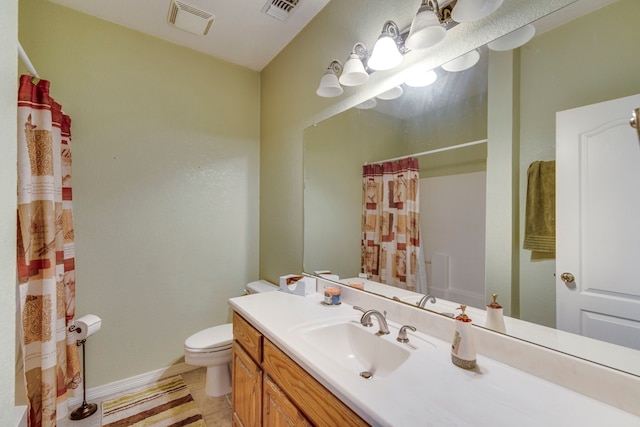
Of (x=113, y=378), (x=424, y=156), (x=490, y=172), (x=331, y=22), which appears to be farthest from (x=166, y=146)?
(x=490, y=172)

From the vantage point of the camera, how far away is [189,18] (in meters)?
1.93

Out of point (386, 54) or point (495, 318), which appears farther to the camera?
point (386, 54)

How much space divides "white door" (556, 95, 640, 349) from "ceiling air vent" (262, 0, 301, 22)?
1712 millimetres

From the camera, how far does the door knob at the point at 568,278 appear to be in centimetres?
87

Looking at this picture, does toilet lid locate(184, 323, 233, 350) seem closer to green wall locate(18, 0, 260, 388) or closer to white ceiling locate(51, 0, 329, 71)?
green wall locate(18, 0, 260, 388)

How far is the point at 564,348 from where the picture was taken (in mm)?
835

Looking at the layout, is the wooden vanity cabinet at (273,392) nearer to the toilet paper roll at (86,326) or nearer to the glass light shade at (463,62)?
the toilet paper roll at (86,326)

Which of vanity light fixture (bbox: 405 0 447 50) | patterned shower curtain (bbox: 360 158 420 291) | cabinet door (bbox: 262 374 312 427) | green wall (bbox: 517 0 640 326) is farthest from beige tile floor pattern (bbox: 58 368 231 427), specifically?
vanity light fixture (bbox: 405 0 447 50)

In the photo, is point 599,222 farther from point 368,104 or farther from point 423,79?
point 368,104

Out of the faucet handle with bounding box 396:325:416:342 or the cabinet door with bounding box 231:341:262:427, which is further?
the cabinet door with bounding box 231:341:262:427

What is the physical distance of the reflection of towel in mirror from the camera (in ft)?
2.94

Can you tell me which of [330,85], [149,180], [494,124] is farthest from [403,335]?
[149,180]

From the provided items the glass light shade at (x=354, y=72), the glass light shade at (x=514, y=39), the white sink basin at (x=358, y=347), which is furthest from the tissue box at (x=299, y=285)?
the glass light shade at (x=514, y=39)

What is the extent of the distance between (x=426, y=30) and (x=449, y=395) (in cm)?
126
